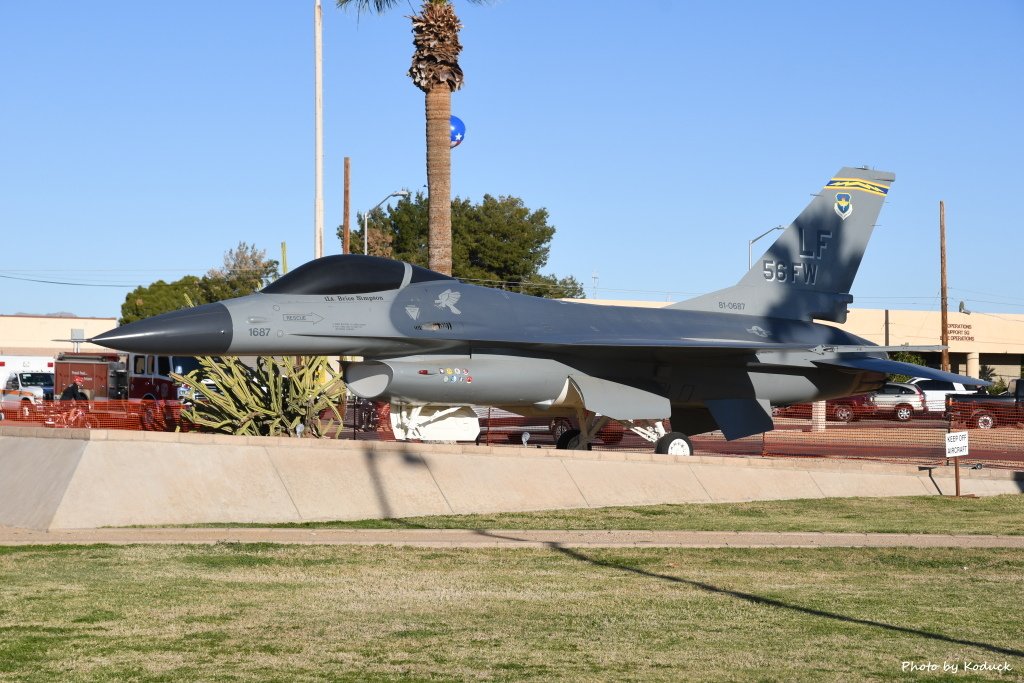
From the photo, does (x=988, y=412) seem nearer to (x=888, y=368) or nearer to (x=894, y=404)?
(x=894, y=404)

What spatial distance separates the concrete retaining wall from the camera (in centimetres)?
1433

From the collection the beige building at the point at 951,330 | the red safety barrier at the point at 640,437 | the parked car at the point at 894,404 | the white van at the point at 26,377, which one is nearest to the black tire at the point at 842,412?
the parked car at the point at 894,404

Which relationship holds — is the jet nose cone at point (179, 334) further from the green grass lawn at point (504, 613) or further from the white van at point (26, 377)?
the white van at point (26, 377)

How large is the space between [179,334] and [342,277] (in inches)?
98.0

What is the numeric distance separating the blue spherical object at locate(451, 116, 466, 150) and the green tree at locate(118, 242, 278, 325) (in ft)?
89.4

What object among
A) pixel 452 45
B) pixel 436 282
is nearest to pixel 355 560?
pixel 436 282

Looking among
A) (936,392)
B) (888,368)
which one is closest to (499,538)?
(888,368)

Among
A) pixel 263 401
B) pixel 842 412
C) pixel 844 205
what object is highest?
pixel 844 205

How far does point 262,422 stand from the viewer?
19.0 meters

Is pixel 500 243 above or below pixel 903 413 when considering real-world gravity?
above

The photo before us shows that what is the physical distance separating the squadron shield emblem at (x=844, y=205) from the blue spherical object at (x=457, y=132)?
64.9 feet

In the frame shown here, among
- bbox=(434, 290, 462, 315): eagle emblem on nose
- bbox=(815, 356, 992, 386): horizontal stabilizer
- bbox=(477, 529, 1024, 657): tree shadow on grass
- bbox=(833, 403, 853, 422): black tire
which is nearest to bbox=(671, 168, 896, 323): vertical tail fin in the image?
bbox=(815, 356, 992, 386): horizontal stabilizer

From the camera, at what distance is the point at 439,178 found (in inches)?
1046

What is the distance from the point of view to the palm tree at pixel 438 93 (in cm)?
2648
